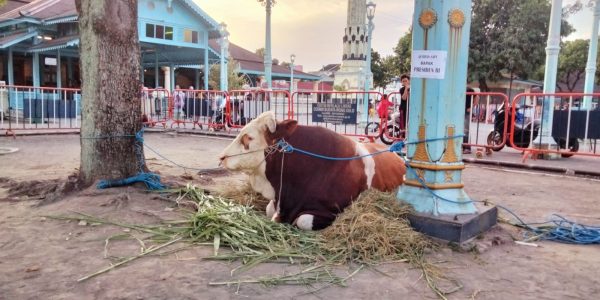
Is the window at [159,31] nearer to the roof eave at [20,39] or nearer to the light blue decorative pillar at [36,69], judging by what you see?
the roof eave at [20,39]

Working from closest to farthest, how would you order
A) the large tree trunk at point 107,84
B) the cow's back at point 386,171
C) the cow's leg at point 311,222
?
the cow's leg at point 311,222, the cow's back at point 386,171, the large tree trunk at point 107,84

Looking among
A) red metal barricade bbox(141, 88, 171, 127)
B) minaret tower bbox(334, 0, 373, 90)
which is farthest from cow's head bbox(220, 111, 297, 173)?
minaret tower bbox(334, 0, 373, 90)

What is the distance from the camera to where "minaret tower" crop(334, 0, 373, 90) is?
105 feet

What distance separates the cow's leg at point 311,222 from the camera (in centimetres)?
396

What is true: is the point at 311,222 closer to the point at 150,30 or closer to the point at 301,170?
the point at 301,170

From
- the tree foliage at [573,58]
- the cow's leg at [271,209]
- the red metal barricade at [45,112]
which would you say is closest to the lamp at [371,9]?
the red metal barricade at [45,112]

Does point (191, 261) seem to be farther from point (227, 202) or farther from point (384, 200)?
point (384, 200)

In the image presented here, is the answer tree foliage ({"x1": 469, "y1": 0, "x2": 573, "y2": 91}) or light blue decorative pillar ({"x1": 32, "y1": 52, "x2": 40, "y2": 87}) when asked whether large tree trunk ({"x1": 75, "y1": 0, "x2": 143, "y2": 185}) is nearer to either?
light blue decorative pillar ({"x1": 32, "y1": 52, "x2": 40, "y2": 87})

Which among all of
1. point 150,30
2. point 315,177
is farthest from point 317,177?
point 150,30

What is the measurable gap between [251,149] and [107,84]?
1856mm

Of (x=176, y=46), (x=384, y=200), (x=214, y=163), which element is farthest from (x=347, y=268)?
(x=176, y=46)

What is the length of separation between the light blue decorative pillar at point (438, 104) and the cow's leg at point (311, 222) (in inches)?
30.5

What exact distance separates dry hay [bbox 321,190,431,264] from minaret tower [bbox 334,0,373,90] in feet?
92.9

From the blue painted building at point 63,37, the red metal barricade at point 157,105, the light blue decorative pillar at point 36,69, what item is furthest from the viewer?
the light blue decorative pillar at point 36,69
